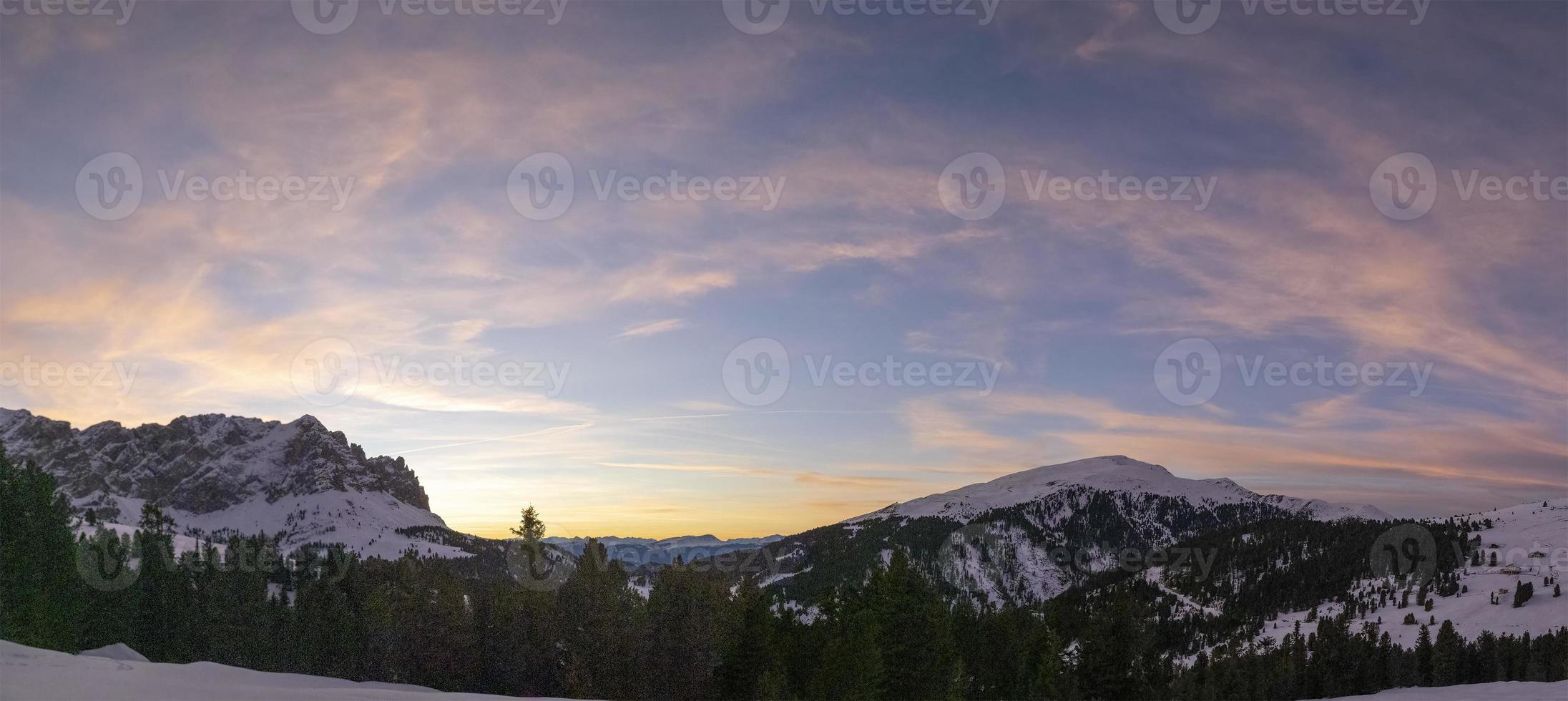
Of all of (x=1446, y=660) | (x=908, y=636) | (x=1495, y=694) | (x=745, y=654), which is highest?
(x=908, y=636)

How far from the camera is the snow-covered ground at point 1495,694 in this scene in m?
48.2

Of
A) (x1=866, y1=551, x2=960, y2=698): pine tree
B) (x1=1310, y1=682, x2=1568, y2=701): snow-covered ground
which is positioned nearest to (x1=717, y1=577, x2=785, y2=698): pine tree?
(x1=866, y1=551, x2=960, y2=698): pine tree

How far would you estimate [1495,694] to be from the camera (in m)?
51.1

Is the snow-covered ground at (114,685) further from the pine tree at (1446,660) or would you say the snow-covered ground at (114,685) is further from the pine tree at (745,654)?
the pine tree at (1446,660)

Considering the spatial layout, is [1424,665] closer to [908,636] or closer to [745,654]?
[908,636]

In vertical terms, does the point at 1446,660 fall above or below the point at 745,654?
below

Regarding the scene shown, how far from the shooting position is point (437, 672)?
65.8 m

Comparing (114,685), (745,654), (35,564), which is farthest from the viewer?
(745,654)

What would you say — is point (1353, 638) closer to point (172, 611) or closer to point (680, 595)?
point (680, 595)

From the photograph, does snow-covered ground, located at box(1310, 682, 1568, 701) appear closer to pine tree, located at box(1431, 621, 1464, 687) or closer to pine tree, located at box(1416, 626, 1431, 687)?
pine tree, located at box(1431, 621, 1464, 687)

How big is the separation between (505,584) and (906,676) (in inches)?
1424

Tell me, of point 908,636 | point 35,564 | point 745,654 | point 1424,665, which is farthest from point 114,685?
point 1424,665

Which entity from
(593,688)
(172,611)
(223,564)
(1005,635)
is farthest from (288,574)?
(1005,635)

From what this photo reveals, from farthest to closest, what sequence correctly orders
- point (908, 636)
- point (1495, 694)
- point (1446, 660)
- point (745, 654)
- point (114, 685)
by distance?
point (1446, 660), point (745, 654), point (908, 636), point (1495, 694), point (114, 685)
